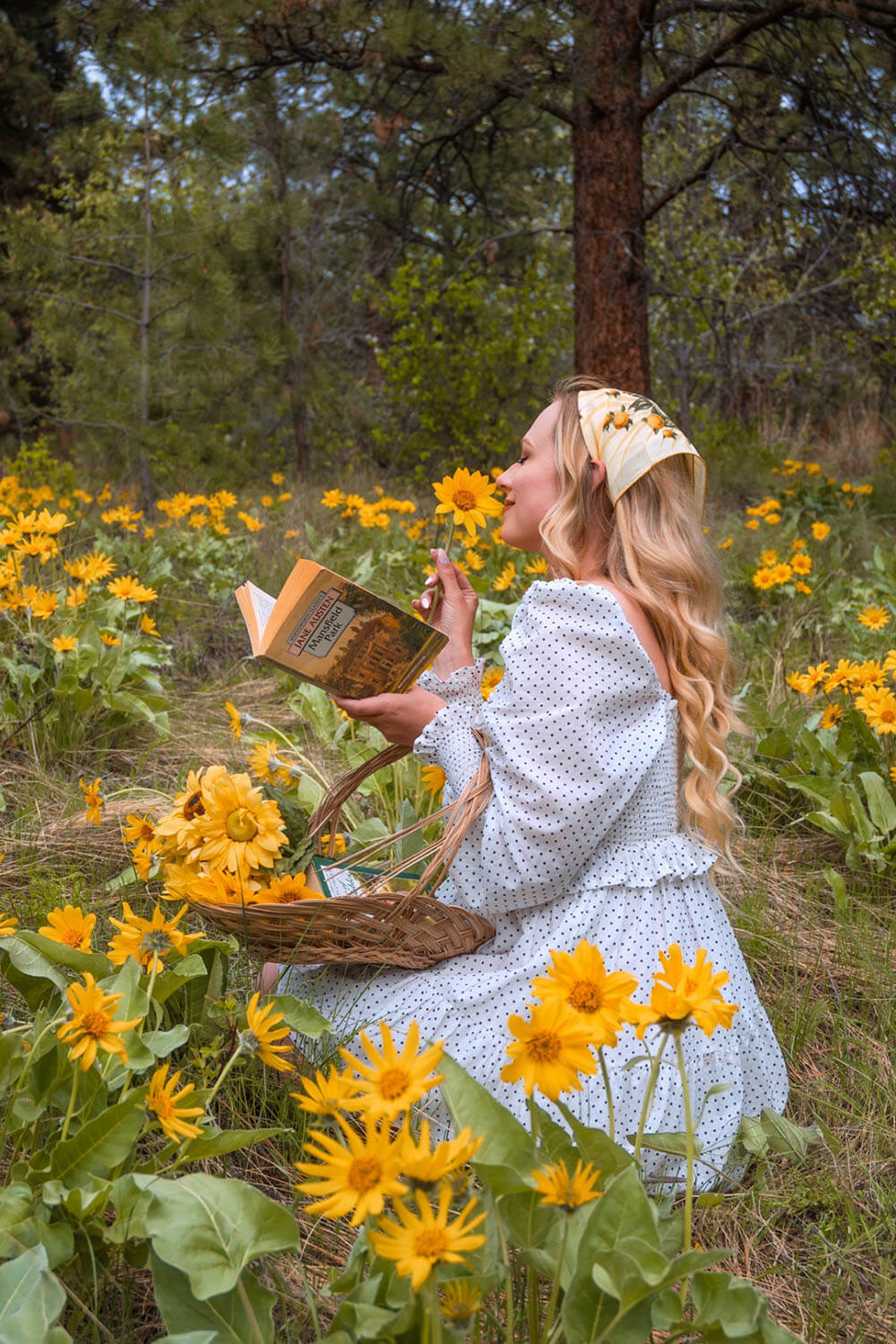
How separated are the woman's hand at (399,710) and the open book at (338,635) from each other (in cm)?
2

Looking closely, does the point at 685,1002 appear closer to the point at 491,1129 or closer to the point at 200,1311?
the point at 491,1129

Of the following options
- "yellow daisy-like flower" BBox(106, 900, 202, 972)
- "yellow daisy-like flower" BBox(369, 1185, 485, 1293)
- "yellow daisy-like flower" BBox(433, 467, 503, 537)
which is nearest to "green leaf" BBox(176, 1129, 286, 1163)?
"yellow daisy-like flower" BBox(106, 900, 202, 972)

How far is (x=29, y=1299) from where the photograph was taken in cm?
110

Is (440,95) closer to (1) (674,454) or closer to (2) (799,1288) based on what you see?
(1) (674,454)

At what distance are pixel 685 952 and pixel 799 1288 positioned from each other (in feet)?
1.60

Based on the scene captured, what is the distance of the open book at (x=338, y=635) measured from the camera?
1878 millimetres

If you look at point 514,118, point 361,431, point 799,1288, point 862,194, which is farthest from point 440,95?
point 361,431

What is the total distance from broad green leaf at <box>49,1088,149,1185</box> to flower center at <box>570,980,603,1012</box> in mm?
495

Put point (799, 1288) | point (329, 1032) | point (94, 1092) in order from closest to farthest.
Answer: point (94, 1092)
point (799, 1288)
point (329, 1032)

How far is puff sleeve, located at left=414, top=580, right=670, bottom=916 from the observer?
1814 mm

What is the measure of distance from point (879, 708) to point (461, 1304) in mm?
2162

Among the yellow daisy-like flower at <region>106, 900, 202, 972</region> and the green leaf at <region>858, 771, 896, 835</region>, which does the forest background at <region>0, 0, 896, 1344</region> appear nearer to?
the green leaf at <region>858, 771, 896, 835</region>

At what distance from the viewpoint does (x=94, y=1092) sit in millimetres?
1404

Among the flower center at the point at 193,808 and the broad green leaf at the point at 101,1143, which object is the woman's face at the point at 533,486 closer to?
the flower center at the point at 193,808
